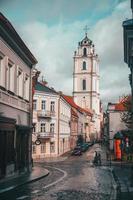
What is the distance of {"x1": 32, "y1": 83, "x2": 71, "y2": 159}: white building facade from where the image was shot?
62.3 metres

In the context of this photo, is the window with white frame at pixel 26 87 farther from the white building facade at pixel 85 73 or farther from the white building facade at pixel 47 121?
the white building facade at pixel 85 73

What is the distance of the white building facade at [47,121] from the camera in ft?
205

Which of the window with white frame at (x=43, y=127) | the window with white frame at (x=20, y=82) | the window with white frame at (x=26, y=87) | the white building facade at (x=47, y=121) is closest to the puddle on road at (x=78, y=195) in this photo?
the window with white frame at (x=20, y=82)

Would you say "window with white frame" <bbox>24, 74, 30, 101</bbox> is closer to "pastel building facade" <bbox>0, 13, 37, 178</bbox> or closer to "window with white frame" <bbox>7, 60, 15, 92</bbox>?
"pastel building facade" <bbox>0, 13, 37, 178</bbox>

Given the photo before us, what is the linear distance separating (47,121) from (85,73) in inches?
3151

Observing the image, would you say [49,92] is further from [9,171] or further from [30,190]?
[30,190]

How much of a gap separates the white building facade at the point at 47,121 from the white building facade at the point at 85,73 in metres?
73.7

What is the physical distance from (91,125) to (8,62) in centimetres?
12563

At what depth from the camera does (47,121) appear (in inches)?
2542

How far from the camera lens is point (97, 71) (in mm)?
147000

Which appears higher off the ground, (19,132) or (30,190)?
(19,132)

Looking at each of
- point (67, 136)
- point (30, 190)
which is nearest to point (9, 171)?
point (30, 190)

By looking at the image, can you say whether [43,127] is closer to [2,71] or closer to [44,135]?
[44,135]

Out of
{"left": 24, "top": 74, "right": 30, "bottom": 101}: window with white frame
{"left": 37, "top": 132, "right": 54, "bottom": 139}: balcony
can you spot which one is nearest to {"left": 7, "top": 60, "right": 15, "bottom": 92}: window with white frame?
{"left": 24, "top": 74, "right": 30, "bottom": 101}: window with white frame
